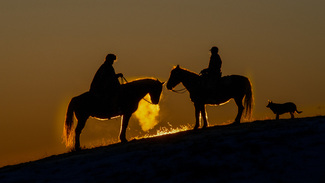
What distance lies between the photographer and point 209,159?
56.3ft

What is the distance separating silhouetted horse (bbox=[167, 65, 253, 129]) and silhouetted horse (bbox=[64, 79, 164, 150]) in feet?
3.21

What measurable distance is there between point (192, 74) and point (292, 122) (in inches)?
200

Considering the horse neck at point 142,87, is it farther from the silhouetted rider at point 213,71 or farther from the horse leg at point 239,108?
the horse leg at point 239,108

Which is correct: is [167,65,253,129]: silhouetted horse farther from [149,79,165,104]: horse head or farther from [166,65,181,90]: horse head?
[149,79,165,104]: horse head

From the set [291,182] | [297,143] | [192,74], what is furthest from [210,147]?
[192,74]

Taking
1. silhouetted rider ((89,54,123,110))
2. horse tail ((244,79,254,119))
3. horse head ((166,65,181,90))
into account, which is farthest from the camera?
horse tail ((244,79,254,119))

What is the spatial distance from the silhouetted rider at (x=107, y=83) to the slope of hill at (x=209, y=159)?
2626 millimetres

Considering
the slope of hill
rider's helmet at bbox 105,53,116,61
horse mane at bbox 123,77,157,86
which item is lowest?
the slope of hill

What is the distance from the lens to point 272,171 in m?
15.3

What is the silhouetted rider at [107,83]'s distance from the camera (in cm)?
2316

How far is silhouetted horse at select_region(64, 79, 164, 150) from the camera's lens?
23.5 m

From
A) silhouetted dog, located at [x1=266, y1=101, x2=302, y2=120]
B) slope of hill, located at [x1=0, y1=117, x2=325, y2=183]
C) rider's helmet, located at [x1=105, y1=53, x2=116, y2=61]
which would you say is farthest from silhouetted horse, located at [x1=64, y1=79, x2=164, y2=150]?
silhouetted dog, located at [x1=266, y1=101, x2=302, y2=120]

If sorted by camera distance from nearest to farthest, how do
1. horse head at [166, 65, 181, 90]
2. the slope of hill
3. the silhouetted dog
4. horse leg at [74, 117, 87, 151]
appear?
1. the slope of hill
2. horse leg at [74, 117, 87, 151]
3. horse head at [166, 65, 181, 90]
4. the silhouetted dog

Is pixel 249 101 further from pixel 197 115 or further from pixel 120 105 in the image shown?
pixel 120 105
